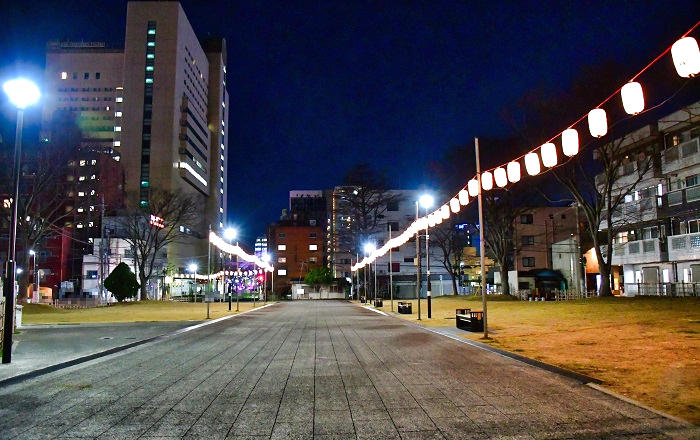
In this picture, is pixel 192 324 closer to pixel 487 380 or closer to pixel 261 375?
pixel 261 375

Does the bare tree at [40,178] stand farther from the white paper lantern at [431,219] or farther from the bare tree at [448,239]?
the bare tree at [448,239]

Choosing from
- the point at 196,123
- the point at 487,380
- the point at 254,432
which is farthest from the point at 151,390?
the point at 196,123

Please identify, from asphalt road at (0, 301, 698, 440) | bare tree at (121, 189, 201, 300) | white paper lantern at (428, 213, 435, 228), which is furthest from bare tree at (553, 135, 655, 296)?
bare tree at (121, 189, 201, 300)

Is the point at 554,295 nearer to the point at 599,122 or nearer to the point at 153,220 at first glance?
the point at 599,122

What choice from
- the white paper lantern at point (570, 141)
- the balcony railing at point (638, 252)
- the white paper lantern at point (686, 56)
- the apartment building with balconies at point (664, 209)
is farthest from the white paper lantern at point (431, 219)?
the balcony railing at point (638, 252)

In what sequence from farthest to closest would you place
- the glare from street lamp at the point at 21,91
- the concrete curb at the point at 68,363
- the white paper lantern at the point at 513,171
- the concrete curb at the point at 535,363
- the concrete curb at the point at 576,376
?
1. the white paper lantern at the point at 513,171
2. the glare from street lamp at the point at 21,91
3. the concrete curb at the point at 68,363
4. the concrete curb at the point at 535,363
5. the concrete curb at the point at 576,376

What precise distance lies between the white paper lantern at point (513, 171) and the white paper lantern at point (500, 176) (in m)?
0.27

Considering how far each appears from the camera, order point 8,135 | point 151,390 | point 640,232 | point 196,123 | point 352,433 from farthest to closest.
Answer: point 196,123
point 8,135
point 640,232
point 151,390
point 352,433

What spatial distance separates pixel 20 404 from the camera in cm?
857

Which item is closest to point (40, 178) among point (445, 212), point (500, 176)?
point (445, 212)

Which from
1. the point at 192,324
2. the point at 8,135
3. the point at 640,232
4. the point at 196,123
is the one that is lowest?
the point at 192,324

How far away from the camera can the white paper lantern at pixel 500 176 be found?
19.5 meters

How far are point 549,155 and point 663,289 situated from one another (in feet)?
94.4

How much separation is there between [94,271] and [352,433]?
267ft
